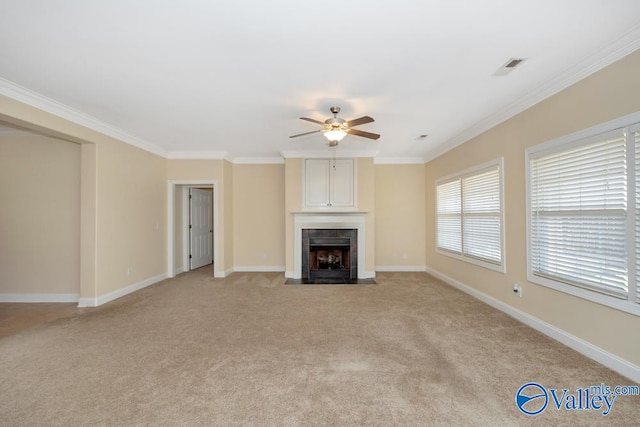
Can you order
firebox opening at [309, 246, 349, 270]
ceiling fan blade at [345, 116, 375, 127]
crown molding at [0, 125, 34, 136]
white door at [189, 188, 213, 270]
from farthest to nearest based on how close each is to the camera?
white door at [189, 188, 213, 270] → firebox opening at [309, 246, 349, 270] → crown molding at [0, 125, 34, 136] → ceiling fan blade at [345, 116, 375, 127]

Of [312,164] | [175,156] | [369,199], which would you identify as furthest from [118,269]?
[369,199]

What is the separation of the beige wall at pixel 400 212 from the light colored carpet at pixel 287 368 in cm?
270

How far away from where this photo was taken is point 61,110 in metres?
3.65

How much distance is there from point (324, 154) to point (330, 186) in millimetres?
674

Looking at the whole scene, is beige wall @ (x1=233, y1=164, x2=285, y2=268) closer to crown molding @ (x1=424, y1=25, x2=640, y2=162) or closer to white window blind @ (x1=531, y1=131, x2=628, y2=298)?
crown molding @ (x1=424, y1=25, x2=640, y2=162)

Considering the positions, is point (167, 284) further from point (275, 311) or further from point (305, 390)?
point (305, 390)

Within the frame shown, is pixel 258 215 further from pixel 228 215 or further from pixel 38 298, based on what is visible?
pixel 38 298

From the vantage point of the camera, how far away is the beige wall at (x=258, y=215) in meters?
6.80

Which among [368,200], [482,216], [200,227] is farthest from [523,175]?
[200,227]

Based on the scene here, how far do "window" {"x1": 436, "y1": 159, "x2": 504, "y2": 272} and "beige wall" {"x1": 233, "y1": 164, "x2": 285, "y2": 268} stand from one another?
3462 mm

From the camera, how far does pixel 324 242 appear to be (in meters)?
6.15

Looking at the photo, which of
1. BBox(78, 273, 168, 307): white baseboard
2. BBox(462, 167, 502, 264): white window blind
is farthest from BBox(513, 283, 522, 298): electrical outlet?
BBox(78, 273, 168, 307): white baseboard

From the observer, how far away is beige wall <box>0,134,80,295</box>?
4461 millimetres

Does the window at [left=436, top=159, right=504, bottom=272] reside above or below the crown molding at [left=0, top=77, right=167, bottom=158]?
below
